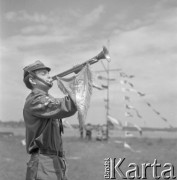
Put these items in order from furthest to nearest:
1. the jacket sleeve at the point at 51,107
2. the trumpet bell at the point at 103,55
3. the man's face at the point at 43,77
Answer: the man's face at the point at 43,77
the trumpet bell at the point at 103,55
the jacket sleeve at the point at 51,107

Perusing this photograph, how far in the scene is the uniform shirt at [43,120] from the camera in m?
2.73

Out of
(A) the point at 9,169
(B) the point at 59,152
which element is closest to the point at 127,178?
(A) the point at 9,169

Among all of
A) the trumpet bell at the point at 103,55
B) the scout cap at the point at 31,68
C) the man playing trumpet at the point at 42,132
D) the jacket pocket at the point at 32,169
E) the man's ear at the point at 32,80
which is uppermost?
the trumpet bell at the point at 103,55

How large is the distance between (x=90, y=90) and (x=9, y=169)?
19.0 ft

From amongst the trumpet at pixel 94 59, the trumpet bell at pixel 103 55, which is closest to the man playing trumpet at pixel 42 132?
the trumpet at pixel 94 59

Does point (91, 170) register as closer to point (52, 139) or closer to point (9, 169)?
point (9, 169)

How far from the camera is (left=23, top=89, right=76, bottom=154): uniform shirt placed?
2.73m

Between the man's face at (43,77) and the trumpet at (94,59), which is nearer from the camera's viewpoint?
the trumpet at (94,59)

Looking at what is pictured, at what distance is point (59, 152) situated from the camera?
300 centimetres

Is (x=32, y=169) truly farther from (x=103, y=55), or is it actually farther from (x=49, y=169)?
(x=103, y=55)

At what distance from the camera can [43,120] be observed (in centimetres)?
292

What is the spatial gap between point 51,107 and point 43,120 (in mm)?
233

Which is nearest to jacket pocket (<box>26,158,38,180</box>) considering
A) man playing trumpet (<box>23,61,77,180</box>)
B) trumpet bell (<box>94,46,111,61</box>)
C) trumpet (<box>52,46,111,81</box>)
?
man playing trumpet (<box>23,61,77,180</box>)

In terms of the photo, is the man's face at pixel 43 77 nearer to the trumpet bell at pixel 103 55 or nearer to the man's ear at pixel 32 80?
the man's ear at pixel 32 80
